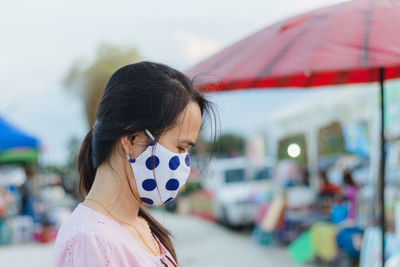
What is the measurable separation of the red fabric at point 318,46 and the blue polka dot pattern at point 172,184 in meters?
0.37

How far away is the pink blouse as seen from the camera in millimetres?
1200

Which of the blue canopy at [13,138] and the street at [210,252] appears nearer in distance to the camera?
the street at [210,252]

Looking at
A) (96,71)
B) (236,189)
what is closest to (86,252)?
(236,189)

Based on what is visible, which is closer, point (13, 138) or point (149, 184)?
point (149, 184)

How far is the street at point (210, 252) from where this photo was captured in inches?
336

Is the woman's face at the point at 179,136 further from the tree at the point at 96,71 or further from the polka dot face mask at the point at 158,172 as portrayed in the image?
the tree at the point at 96,71

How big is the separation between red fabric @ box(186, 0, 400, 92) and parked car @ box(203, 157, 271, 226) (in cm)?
932

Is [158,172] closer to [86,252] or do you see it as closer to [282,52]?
[86,252]

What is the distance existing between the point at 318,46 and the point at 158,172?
116 cm

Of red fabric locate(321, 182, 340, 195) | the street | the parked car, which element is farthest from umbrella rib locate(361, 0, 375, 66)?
the parked car

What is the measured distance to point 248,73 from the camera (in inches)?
95.7

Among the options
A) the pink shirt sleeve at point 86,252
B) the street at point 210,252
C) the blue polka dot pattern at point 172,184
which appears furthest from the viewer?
the street at point 210,252

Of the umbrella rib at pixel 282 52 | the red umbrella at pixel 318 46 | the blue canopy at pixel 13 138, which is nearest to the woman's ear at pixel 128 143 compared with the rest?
the red umbrella at pixel 318 46

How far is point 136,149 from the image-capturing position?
145 centimetres
